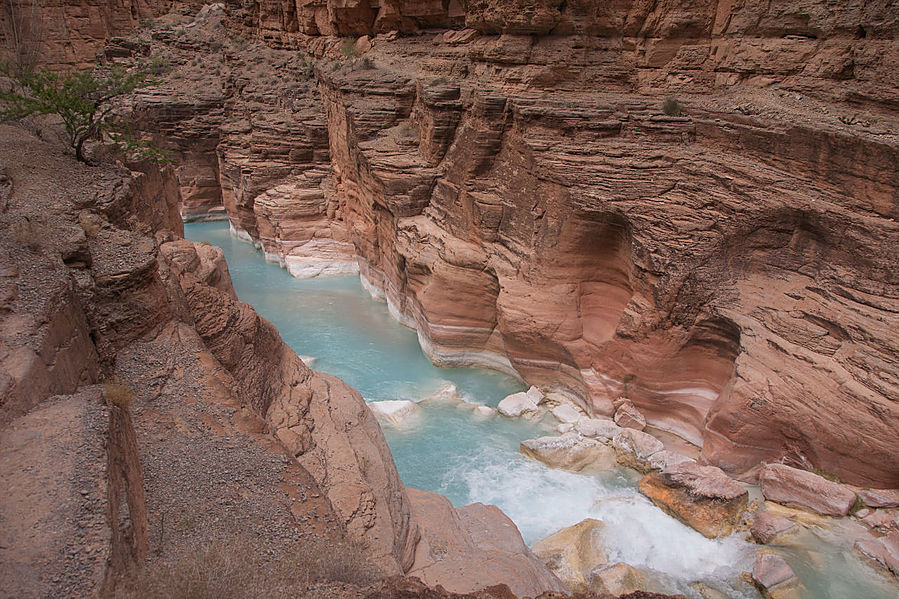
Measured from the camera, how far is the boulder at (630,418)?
10281 mm

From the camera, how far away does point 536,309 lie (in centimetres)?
1118

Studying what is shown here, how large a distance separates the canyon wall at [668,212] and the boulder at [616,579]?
3090 mm

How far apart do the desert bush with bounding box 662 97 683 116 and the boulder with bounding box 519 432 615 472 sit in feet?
20.8

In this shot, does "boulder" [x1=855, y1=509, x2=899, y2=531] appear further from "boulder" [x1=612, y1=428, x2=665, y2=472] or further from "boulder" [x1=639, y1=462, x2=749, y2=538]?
"boulder" [x1=612, y1=428, x2=665, y2=472]

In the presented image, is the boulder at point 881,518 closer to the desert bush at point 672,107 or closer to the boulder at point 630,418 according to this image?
the boulder at point 630,418

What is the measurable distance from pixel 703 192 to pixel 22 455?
9649 mm

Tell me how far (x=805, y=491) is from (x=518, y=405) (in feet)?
Result: 16.9

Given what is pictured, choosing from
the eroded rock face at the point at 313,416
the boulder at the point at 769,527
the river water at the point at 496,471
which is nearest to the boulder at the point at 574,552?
the river water at the point at 496,471

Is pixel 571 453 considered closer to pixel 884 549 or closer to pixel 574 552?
pixel 574 552

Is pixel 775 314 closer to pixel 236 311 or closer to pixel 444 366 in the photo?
pixel 444 366

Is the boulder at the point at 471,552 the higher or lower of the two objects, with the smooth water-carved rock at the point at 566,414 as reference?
higher

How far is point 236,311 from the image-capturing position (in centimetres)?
716

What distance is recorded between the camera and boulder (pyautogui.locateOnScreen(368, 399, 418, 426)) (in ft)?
36.3

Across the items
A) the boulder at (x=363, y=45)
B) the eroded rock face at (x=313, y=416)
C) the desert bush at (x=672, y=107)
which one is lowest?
the eroded rock face at (x=313, y=416)
